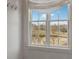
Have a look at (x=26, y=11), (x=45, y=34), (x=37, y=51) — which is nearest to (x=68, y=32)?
(x=45, y=34)

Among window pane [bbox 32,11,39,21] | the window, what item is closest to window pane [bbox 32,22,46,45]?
the window

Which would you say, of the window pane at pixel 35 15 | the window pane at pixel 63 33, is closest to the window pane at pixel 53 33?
the window pane at pixel 63 33

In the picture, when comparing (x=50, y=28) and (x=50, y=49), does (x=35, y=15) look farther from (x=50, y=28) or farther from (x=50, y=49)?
(x=50, y=49)

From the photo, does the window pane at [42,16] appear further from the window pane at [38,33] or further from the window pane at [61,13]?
the window pane at [61,13]

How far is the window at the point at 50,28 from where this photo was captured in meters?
3.79

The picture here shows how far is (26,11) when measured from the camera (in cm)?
421

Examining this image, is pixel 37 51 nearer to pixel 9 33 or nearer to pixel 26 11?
pixel 9 33

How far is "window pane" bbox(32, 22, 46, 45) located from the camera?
4059mm

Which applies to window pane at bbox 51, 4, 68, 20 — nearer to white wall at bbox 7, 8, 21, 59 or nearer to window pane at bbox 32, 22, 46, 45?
window pane at bbox 32, 22, 46, 45

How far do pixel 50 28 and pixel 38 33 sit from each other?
0.40 metres

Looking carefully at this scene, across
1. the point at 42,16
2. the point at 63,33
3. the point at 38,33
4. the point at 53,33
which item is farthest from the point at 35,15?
the point at 63,33

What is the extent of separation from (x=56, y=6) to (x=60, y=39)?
0.89 metres

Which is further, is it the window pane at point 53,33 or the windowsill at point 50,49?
the window pane at point 53,33

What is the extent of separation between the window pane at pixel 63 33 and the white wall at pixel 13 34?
3.83 feet
